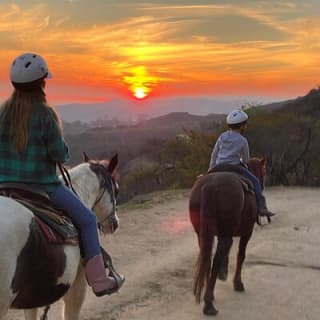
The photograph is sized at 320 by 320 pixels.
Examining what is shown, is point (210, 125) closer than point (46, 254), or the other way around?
point (46, 254)

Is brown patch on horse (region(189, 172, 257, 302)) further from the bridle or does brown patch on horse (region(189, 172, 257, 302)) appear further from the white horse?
the white horse

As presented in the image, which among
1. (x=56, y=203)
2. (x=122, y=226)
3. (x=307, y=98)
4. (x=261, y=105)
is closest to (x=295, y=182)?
(x=261, y=105)

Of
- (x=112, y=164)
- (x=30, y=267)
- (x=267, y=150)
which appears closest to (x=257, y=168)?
(x=112, y=164)

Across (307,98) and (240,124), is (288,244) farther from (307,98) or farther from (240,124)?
(307,98)

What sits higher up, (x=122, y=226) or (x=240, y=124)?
(x=240, y=124)

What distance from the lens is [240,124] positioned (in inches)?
294

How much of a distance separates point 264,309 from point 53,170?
3.88 meters

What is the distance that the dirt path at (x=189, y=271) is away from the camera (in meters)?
6.78

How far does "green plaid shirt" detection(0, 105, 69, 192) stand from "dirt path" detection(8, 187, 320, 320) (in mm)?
2892

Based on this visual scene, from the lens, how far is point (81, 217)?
4.27m

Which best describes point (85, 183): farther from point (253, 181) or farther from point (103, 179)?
point (253, 181)

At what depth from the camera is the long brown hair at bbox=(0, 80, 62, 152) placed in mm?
3918

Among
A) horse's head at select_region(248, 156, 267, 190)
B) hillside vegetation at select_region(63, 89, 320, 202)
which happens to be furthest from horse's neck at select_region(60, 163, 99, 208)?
hillside vegetation at select_region(63, 89, 320, 202)

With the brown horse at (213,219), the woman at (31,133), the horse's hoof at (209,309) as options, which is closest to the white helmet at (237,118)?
the brown horse at (213,219)
